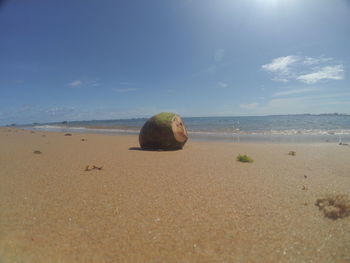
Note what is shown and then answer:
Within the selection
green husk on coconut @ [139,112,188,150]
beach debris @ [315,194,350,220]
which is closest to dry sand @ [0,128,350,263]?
beach debris @ [315,194,350,220]

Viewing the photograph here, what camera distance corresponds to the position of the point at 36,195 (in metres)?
3.01

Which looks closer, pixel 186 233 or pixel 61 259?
pixel 61 259

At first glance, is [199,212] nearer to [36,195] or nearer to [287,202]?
[287,202]

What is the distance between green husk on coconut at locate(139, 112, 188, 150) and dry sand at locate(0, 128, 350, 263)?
350 centimetres

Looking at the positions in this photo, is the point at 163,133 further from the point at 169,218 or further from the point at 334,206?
the point at 334,206

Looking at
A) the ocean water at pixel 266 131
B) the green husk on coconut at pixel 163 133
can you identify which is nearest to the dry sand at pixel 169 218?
the green husk on coconut at pixel 163 133

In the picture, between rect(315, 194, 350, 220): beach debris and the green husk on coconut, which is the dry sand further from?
the green husk on coconut

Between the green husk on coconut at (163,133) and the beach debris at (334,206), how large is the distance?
213 inches

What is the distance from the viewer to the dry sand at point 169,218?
1.77 m

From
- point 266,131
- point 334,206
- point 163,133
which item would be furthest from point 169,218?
point 266,131

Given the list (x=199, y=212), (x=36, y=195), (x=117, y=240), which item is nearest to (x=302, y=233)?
(x=199, y=212)

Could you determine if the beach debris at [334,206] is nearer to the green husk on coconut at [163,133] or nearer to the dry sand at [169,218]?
the dry sand at [169,218]

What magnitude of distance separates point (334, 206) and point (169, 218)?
2.11m

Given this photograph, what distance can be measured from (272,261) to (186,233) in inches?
32.0
